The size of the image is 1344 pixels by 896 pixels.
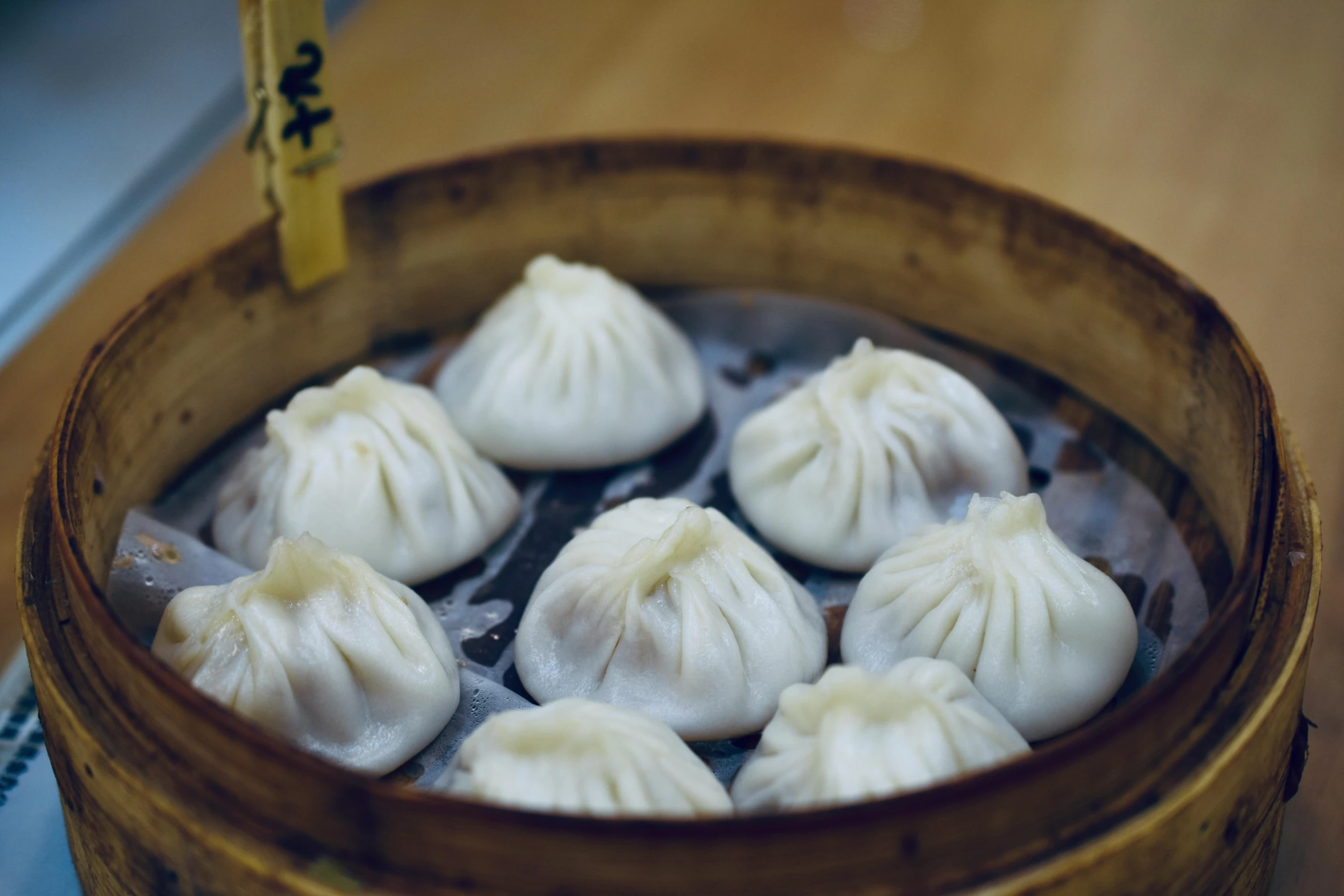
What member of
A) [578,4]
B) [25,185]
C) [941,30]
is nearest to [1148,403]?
[941,30]

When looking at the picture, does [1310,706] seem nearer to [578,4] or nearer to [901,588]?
[901,588]

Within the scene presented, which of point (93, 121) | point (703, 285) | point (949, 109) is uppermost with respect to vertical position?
point (949, 109)

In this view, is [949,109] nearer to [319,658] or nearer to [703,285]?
[703,285]

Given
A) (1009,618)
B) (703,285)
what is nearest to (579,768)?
(1009,618)

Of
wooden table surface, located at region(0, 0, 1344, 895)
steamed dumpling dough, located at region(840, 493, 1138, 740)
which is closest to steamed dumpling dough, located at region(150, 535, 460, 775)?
steamed dumpling dough, located at region(840, 493, 1138, 740)

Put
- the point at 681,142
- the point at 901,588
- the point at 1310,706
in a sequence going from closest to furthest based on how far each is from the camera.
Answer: the point at 901,588
the point at 1310,706
the point at 681,142

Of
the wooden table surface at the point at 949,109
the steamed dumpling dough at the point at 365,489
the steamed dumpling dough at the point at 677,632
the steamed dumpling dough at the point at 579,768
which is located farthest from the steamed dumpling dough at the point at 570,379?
the wooden table surface at the point at 949,109

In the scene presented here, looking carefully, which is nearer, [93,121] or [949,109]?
[949,109]
